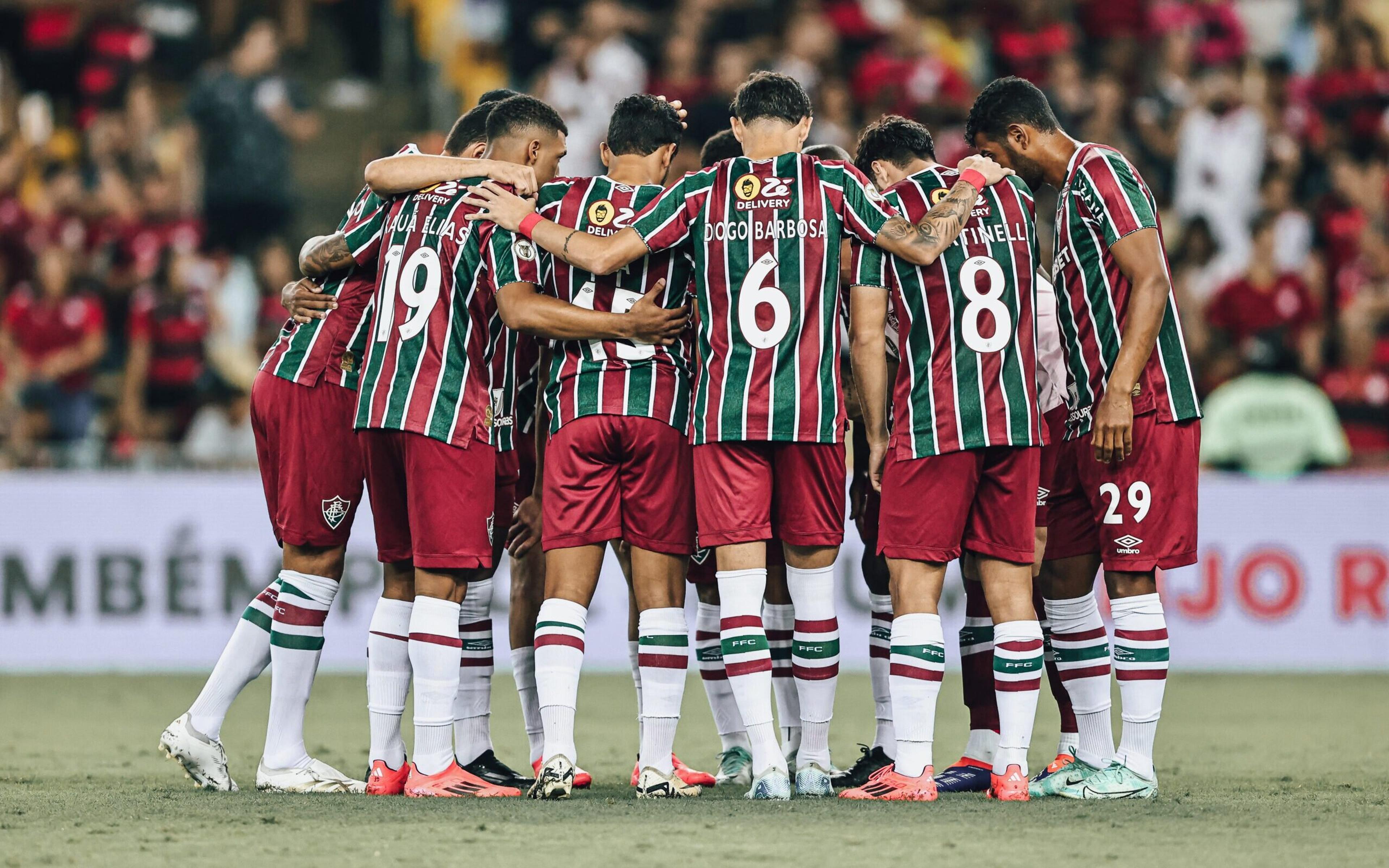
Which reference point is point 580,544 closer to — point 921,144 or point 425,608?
point 425,608

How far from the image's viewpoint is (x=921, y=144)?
6.68m

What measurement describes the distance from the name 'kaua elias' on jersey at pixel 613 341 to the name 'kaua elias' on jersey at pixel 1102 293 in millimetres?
1403

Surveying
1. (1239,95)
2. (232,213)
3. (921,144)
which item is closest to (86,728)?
(921,144)

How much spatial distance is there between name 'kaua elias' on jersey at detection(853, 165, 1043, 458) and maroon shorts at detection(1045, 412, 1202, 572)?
14.4 inches

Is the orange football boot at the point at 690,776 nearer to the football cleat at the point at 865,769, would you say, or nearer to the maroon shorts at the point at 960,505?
the football cleat at the point at 865,769

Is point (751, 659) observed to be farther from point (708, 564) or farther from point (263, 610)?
point (263, 610)

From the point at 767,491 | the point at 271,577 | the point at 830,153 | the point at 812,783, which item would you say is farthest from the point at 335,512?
the point at 271,577

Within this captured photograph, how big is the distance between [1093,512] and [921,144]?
61.2 inches

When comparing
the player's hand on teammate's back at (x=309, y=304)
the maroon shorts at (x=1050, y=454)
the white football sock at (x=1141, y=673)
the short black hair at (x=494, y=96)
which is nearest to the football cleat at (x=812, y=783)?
the white football sock at (x=1141, y=673)

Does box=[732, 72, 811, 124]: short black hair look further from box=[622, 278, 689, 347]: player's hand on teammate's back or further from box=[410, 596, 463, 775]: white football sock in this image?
box=[410, 596, 463, 775]: white football sock

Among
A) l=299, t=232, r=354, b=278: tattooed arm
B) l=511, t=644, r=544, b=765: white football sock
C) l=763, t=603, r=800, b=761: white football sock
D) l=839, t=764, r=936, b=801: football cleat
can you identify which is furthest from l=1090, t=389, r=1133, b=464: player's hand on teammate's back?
l=299, t=232, r=354, b=278: tattooed arm

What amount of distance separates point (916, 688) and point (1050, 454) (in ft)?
4.02

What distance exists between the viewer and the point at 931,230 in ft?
19.8

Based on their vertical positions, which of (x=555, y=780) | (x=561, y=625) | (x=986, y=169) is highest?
(x=986, y=169)
